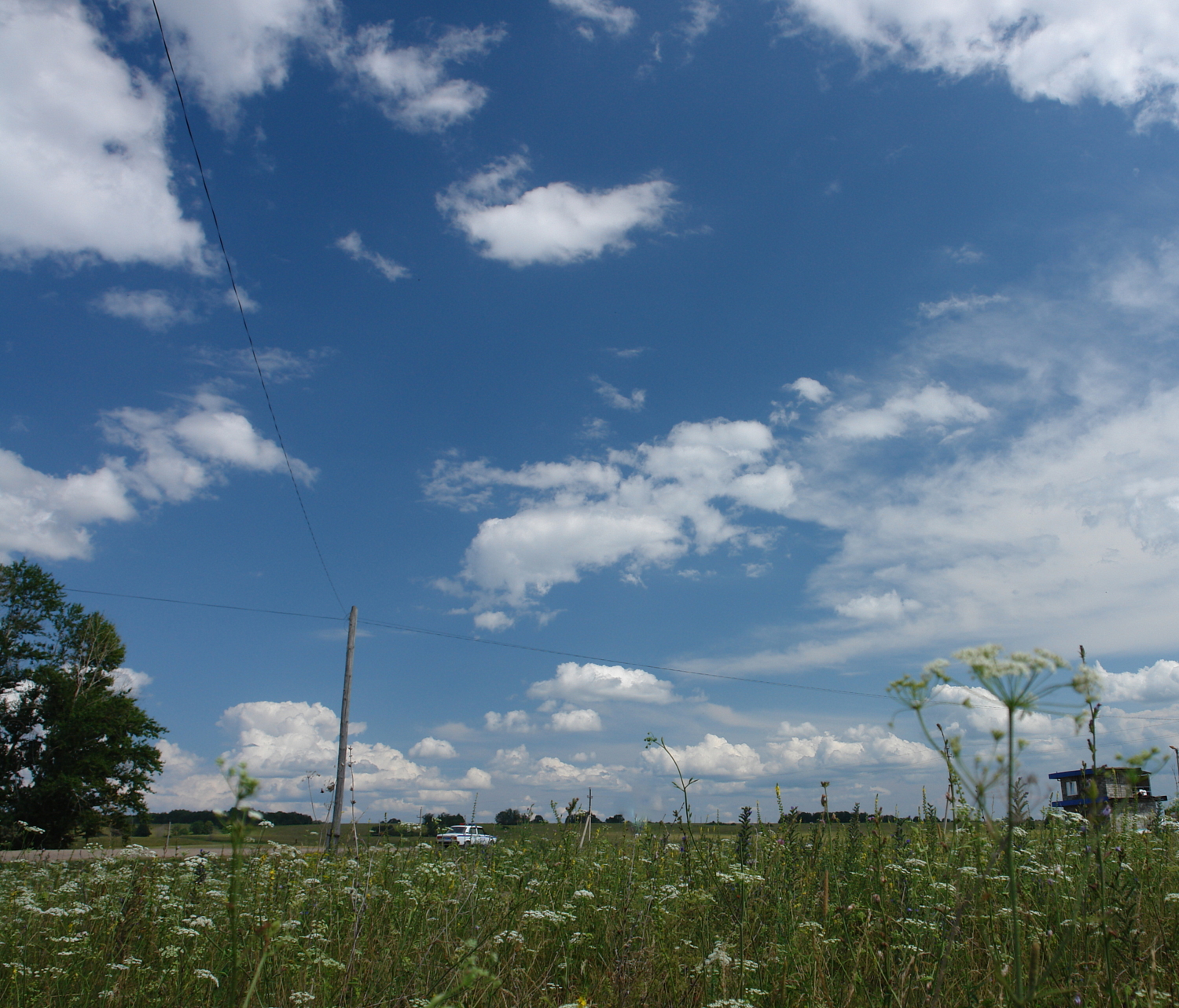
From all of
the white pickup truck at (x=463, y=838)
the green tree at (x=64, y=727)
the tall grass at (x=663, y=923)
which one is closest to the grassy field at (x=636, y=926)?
the tall grass at (x=663, y=923)

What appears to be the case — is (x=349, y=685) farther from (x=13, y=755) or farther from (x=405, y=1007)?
(x=13, y=755)

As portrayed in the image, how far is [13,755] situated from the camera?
107 ft

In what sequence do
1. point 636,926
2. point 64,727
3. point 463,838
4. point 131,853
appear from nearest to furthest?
1. point 636,926
2. point 131,853
3. point 463,838
4. point 64,727

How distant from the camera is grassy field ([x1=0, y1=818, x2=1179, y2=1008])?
131 inches

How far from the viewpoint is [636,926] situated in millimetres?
4027

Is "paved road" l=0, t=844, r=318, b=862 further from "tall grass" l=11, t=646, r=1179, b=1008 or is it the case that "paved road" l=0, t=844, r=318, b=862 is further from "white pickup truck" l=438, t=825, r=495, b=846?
"white pickup truck" l=438, t=825, r=495, b=846

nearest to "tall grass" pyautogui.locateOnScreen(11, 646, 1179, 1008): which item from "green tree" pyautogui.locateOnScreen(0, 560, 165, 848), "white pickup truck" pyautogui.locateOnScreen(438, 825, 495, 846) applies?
"white pickup truck" pyautogui.locateOnScreen(438, 825, 495, 846)

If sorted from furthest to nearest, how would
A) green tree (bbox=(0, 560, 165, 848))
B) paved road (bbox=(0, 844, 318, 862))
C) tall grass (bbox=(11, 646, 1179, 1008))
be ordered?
green tree (bbox=(0, 560, 165, 848)) → paved road (bbox=(0, 844, 318, 862)) → tall grass (bbox=(11, 646, 1179, 1008))

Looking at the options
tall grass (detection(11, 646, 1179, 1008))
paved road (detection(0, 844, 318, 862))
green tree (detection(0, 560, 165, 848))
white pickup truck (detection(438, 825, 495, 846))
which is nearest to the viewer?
tall grass (detection(11, 646, 1179, 1008))

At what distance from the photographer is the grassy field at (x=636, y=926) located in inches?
131

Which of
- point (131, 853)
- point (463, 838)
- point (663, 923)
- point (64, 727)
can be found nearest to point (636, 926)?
point (663, 923)

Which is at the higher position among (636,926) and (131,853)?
(636,926)

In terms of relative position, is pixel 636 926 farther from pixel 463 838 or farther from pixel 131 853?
pixel 131 853

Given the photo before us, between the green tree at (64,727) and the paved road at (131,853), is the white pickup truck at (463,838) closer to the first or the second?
the paved road at (131,853)
